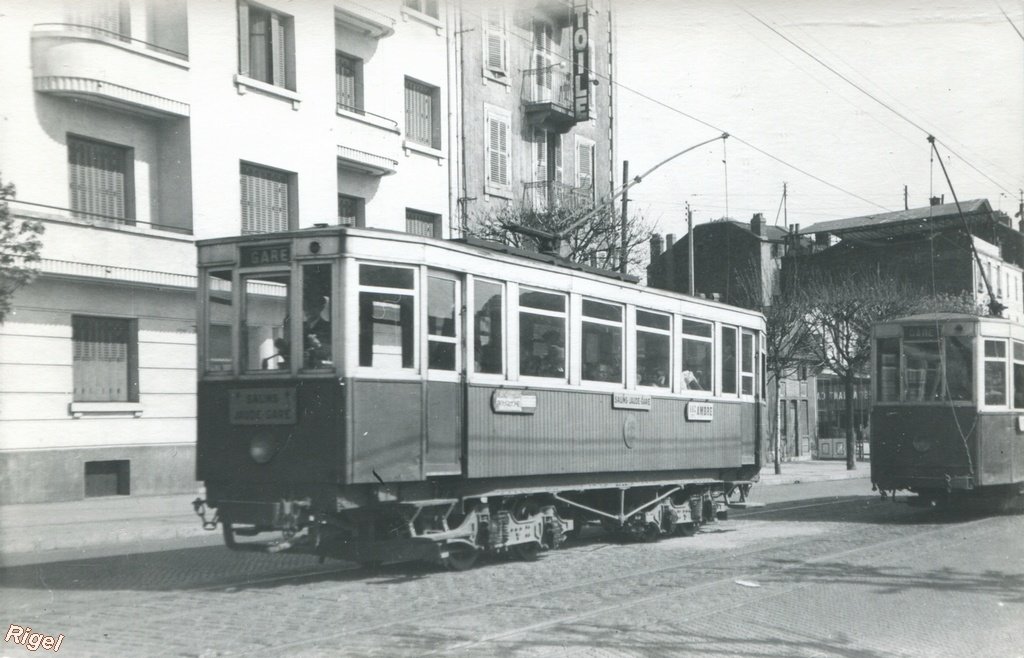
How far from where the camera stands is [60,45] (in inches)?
663

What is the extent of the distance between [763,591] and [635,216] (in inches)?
661

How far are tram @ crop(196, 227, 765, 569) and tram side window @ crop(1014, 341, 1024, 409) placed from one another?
831cm

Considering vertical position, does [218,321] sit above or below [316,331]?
above

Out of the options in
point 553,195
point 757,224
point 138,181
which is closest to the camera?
point 138,181

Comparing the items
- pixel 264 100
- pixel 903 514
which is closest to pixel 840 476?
pixel 903 514

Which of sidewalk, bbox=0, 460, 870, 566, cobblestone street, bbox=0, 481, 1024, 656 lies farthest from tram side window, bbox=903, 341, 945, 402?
sidewalk, bbox=0, 460, 870, 566

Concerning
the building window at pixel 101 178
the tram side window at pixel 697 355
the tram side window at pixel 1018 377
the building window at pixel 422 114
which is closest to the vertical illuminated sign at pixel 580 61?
the building window at pixel 422 114

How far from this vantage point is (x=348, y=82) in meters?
23.3

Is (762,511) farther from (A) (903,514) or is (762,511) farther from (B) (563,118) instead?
(B) (563,118)

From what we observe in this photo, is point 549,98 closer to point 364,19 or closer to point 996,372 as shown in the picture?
point 364,19

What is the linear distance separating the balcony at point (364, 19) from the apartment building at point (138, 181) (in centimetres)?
6

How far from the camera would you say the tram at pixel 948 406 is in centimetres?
1627

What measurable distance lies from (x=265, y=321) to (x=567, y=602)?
381 cm

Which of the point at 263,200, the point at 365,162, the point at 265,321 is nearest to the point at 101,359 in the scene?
the point at 263,200
